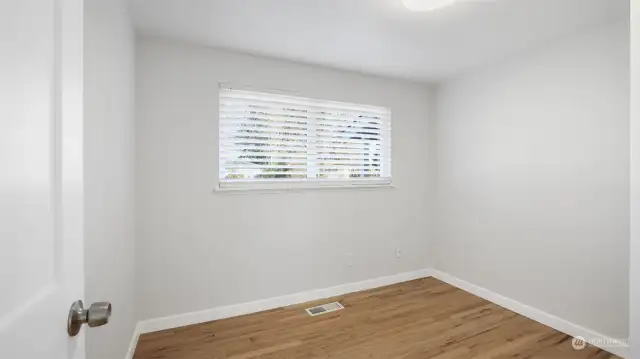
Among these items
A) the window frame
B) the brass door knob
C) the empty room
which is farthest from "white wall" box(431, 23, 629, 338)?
the brass door knob

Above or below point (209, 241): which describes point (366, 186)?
above

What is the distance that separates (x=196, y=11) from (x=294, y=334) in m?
2.55

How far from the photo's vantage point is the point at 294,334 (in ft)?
7.87

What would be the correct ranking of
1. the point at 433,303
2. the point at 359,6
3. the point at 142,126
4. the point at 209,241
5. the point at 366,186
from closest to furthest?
the point at 359,6 → the point at 142,126 → the point at 209,241 → the point at 433,303 → the point at 366,186

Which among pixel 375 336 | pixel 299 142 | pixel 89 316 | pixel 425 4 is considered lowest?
pixel 375 336

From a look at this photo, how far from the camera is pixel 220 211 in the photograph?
104 inches

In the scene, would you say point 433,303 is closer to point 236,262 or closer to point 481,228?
point 481,228

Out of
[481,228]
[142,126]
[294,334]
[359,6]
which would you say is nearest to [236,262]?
[294,334]

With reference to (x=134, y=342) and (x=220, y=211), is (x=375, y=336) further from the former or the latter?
(x=134, y=342)

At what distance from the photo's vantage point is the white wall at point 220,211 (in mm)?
2426

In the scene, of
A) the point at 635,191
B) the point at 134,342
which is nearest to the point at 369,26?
the point at 635,191

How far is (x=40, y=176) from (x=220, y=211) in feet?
7.10

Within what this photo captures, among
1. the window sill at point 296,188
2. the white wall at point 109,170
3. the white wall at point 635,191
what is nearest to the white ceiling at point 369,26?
the white wall at point 109,170

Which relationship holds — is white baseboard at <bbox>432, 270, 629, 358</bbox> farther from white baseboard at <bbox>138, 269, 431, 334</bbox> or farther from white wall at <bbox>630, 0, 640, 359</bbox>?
white wall at <bbox>630, 0, 640, 359</bbox>
